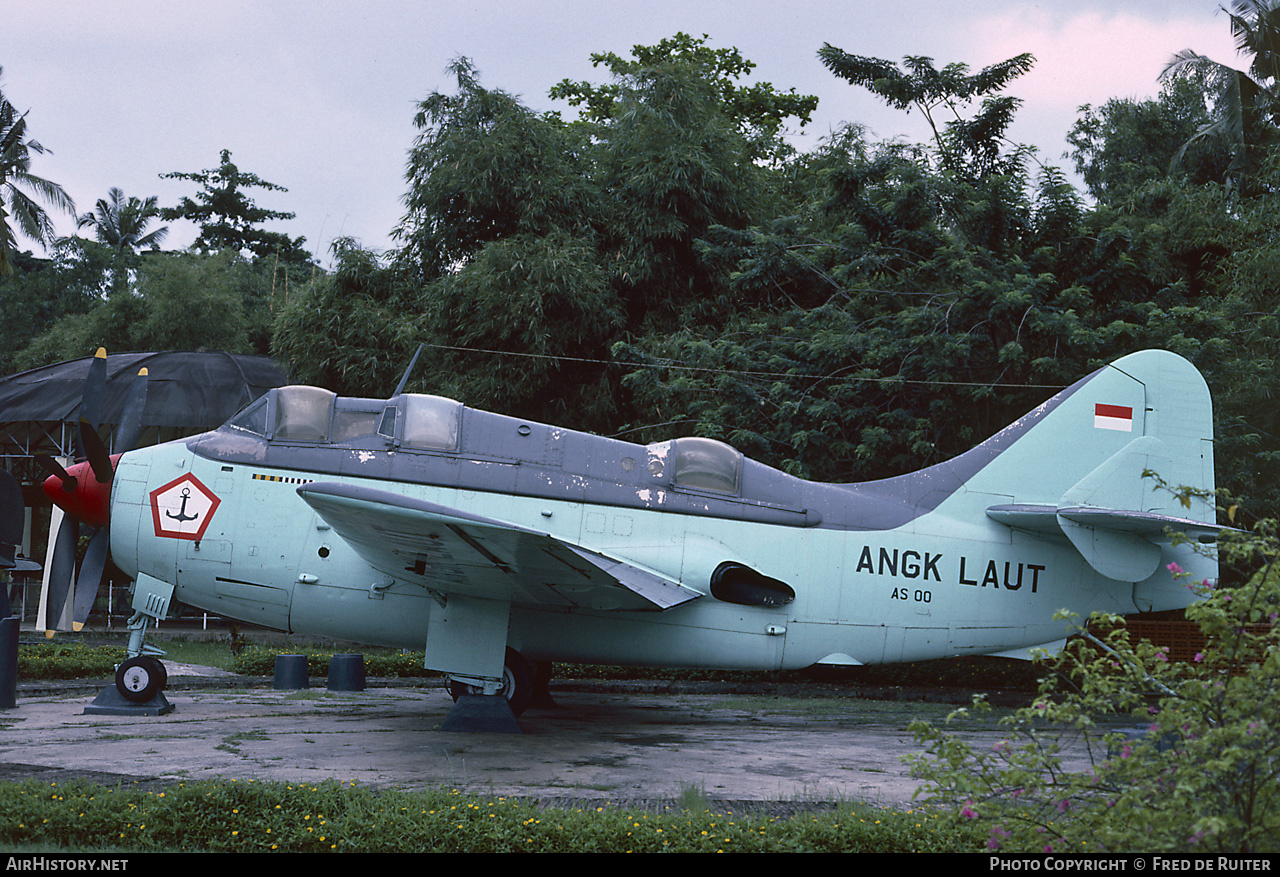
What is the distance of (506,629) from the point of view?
1011 centimetres

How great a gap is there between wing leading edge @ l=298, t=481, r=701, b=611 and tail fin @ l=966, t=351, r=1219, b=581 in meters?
4.22

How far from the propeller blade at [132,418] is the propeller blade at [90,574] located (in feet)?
4.15

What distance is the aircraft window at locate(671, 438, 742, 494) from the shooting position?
1044 centimetres

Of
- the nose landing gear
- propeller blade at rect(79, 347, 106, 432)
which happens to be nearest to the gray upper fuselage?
propeller blade at rect(79, 347, 106, 432)

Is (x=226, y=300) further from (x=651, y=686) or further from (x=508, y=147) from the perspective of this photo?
(x=651, y=686)

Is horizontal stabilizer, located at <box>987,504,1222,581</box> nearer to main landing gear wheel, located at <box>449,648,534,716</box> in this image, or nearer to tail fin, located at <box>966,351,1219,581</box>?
tail fin, located at <box>966,351,1219,581</box>

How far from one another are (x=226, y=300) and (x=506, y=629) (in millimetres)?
Answer: 27255

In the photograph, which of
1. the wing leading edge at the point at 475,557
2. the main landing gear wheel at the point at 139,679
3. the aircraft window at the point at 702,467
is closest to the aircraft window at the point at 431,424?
the wing leading edge at the point at 475,557

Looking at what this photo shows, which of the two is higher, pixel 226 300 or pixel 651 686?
pixel 226 300

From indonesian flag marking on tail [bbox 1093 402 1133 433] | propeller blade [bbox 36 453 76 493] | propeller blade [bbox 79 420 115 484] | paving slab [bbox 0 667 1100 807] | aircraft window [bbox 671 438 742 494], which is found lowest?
paving slab [bbox 0 667 1100 807]

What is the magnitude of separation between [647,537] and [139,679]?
601 cm
